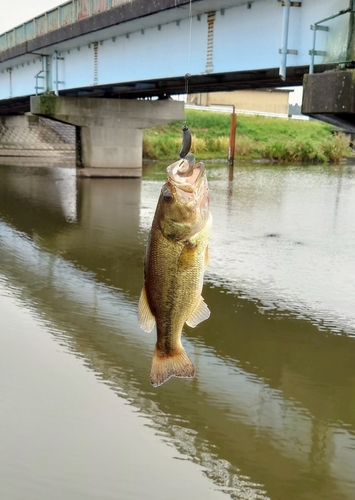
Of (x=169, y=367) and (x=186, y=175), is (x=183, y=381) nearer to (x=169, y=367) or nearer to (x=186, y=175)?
(x=169, y=367)

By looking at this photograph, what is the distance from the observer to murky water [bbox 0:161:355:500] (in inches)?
205

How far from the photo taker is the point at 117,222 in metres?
17.2

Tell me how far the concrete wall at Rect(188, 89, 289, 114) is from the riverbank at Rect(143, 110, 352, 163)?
13961 mm

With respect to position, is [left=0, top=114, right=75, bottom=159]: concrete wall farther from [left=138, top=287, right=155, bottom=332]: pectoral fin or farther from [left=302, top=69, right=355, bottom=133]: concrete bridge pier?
[left=138, top=287, right=155, bottom=332]: pectoral fin

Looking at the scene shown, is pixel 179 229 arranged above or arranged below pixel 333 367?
above

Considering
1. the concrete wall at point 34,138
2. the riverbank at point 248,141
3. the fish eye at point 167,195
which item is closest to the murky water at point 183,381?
the fish eye at point 167,195

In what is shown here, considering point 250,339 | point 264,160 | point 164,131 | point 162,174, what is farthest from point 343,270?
point 164,131

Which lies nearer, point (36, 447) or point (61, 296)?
point (36, 447)

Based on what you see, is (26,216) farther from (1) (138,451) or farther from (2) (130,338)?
(1) (138,451)

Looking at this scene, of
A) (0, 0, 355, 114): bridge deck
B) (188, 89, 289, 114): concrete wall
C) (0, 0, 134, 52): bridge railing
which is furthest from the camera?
(188, 89, 289, 114): concrete wall

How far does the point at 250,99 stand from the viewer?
7238 cm

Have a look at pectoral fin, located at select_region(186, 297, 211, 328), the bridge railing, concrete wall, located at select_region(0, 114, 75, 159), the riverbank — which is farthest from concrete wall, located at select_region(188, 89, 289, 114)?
pectoral fin, located at select_region(186, 297, 211, 328)

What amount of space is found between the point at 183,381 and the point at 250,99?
226ft

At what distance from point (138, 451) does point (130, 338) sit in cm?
282
